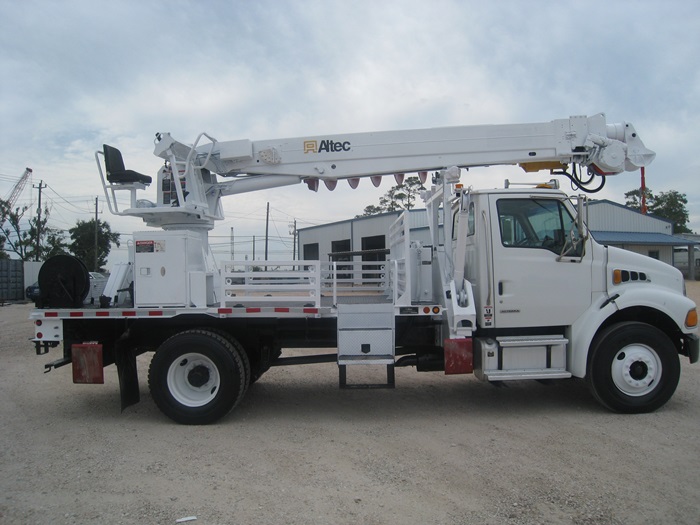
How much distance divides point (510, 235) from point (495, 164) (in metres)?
1.03

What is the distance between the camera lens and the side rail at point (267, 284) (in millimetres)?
5734

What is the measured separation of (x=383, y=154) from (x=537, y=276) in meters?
2.43

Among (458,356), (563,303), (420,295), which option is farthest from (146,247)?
(563,303)

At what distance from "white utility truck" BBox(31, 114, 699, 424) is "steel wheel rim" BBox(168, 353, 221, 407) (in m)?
0.02

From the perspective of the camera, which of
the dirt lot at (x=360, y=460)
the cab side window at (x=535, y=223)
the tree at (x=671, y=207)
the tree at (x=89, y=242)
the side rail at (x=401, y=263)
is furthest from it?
the tree at (x=671, y=207)

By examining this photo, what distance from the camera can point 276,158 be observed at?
663cm

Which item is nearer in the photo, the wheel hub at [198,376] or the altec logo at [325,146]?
the wheel hub at [198,376]

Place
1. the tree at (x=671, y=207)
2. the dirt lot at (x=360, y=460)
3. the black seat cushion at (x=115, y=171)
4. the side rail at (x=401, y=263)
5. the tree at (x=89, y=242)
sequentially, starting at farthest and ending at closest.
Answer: the tree at (x=671, y=207) → the tree at (x=89, y=242) → the black seat cushion at (x=115, y=171) → the side rail at (x=401, y=263) → the dirt lot at (x=360, y=460)

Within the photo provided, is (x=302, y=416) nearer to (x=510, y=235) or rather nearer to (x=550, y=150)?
(x=510, y=235)

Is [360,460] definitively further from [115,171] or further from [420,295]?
[115,171]

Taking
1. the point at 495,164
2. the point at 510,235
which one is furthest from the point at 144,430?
the point at 495,164

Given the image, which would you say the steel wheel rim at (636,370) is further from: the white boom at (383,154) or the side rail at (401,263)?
the side rail at (401,263)

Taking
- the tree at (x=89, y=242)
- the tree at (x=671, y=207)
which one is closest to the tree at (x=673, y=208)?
the tree at (x=671, y=207)

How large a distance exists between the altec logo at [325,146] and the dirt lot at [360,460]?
3331mm
